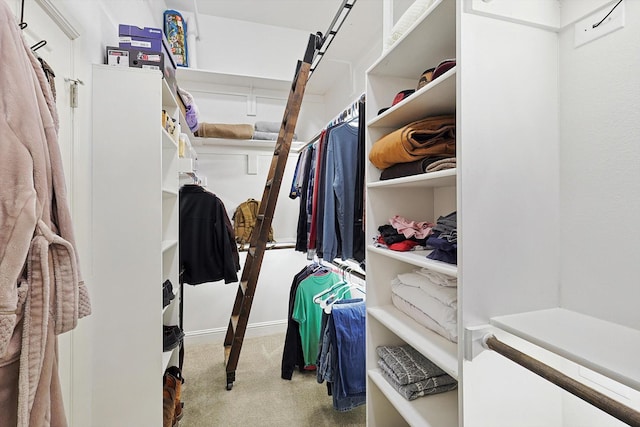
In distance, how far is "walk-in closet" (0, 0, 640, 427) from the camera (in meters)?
0.72

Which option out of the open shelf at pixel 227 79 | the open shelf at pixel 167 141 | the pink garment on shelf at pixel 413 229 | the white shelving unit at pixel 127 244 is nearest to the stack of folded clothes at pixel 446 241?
the pink garment on shelf at pixel 413 229

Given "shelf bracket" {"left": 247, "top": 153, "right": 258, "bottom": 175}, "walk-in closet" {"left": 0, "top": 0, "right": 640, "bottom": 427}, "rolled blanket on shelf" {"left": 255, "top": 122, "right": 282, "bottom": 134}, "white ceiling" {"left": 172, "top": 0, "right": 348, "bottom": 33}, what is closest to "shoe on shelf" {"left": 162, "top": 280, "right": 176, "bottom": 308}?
"walk-in closet" {"left": 0, "top": 0, "right": 640, "bottom": 427}

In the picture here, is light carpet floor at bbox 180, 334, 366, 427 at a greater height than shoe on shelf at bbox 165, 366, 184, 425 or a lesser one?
lesser

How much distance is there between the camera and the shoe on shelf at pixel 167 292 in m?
1.70

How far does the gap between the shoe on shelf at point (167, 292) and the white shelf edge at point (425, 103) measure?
148 cm

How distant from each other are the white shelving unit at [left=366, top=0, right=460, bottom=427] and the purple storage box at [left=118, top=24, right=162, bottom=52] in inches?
44.7

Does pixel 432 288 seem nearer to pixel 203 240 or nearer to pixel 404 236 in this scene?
pixel 404 236

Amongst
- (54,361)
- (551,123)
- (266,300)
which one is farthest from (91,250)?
(266,300)

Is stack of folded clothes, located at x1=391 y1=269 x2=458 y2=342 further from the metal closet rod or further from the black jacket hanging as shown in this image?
the black jacket hanging

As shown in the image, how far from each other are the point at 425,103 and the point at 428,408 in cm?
118

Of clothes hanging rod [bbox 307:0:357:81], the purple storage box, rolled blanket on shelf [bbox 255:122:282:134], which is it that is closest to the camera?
the purple storage box

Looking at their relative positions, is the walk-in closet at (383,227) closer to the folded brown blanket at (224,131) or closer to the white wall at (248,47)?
the folded brown blanket at (224,131)

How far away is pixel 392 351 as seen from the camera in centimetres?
137

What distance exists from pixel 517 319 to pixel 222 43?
346 cm
